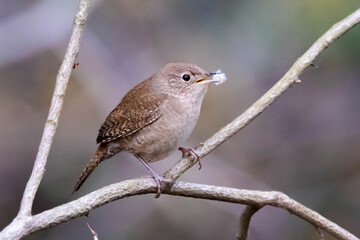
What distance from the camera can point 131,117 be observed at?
3135mm

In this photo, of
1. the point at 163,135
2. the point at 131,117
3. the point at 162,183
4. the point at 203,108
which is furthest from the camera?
the point at 203,108

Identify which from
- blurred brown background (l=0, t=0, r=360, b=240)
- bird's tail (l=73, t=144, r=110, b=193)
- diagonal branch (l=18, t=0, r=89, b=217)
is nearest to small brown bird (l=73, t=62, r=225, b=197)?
bird's tail (l=73, t=144, r=110, b=193)

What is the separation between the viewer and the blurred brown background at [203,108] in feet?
15.4

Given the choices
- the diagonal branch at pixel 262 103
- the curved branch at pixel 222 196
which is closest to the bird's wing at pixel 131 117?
the diagonal branch at pixel 262 103

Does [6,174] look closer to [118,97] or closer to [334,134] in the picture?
[118,97]

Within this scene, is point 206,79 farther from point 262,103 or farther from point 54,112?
point 54,112

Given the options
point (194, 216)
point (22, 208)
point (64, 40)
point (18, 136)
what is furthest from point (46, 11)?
point (22, 208)

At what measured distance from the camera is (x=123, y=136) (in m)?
3.12

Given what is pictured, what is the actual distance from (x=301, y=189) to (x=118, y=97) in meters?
1.46

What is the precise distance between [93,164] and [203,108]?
2053 millimetres

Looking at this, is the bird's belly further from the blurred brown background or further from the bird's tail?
the blurred brown background

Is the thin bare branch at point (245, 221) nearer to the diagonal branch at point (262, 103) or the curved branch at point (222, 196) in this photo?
the curved branch at point (222, 196)

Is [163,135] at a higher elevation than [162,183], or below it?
higher

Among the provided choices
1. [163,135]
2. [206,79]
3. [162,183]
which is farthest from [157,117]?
[162,183]
